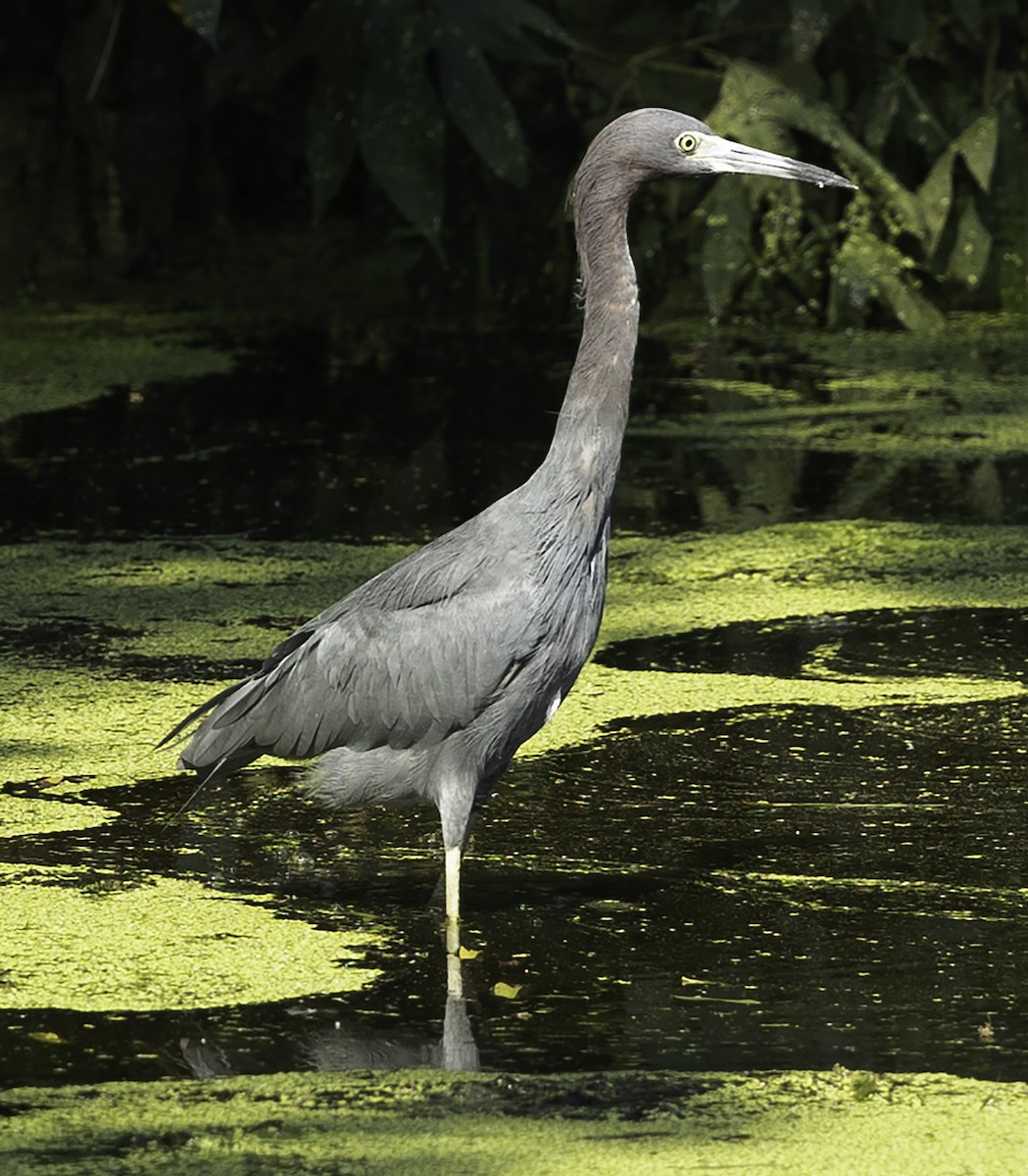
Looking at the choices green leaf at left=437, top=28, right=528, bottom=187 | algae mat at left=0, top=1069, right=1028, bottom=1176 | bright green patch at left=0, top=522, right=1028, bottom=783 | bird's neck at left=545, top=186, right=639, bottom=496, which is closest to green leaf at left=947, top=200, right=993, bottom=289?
green leaf at left=437, top=28, right=528, bottom=187

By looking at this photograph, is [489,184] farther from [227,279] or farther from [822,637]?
[822,637]

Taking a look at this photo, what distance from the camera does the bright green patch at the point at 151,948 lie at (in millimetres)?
3631

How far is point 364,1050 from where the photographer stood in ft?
11.3

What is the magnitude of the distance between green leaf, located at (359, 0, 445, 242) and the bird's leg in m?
5.62

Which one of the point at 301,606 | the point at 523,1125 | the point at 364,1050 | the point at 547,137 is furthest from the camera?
the point at 547,137

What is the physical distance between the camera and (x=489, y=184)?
10359mm

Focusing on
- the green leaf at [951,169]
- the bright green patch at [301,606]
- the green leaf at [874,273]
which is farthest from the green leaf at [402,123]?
the bright green patch at [301,606]

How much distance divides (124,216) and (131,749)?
28.6ft

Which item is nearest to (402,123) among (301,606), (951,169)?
(951,169)

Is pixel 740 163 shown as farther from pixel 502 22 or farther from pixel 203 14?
pixel 502 22

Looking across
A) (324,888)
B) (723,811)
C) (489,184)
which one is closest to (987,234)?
(489,184)

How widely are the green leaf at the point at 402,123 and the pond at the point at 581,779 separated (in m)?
1.14

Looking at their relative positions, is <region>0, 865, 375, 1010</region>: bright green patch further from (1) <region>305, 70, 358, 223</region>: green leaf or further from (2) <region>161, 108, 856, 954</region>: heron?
(1) <region>305, 70, 358, 223</region>: green leaf

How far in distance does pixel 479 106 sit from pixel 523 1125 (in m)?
6.73
